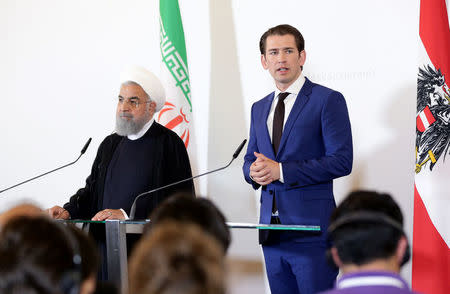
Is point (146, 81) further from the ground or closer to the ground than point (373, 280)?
further from the ground

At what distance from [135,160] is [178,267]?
3358mm

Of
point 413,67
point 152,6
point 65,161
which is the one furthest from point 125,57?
point 413,67

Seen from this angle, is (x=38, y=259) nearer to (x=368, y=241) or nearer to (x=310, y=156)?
(x=368, y=241)

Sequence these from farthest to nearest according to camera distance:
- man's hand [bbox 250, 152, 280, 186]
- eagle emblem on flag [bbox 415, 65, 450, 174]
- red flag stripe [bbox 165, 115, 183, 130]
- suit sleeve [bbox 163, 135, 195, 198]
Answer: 1. red flag stripe [bbox 165, 115, 183, 130]
2. suit sleeve [bbox 163, 135, 195, 198]
3. eagle emblem on flag [bbox 415, 65, 450, 174]
4. man's hand [bbox 250, 152, 280, 186]

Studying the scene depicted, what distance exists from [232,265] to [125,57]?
2342 mm

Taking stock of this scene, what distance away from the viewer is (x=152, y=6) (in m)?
6.08

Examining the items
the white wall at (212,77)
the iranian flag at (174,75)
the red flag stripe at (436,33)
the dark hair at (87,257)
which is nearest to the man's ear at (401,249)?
the dark hair at (87,257)

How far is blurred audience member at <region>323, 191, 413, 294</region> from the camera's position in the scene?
176 cm

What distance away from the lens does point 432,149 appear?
14.0ft

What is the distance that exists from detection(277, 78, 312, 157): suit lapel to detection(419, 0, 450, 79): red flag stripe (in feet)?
3.49

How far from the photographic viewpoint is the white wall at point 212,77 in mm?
4992

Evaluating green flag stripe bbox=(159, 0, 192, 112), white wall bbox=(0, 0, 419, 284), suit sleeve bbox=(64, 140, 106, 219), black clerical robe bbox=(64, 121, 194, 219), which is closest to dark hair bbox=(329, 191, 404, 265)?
black clerical robe bbox=(64, 121, 194, 219)

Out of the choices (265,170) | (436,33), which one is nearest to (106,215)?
(265,170)

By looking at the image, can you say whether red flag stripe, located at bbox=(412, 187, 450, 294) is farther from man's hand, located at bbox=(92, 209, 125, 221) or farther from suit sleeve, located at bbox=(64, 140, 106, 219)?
suit sleeve, located at bbox=(64, 140, 106, 219)
